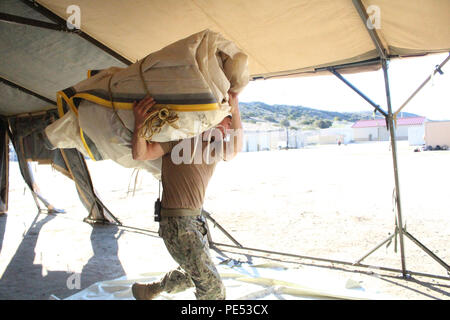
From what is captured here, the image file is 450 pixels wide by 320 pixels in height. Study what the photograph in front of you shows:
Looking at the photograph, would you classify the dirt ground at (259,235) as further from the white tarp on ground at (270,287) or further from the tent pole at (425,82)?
the tent pole at (425,82)

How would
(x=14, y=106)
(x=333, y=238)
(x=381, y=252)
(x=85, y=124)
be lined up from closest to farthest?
(x=85, y=124) < (x=381, y=252) < (x=333, y=238) < (x=14, y=106)

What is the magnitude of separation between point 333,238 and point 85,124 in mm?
4436

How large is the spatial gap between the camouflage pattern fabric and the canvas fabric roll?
523mm

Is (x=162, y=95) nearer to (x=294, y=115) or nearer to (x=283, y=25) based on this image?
(x=283, y=25)

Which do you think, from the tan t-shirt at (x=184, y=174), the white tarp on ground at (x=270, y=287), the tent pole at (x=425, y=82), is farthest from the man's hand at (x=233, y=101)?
the tent pole at (x=425, y=82)

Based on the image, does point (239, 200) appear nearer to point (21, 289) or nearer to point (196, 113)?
point (21, 289)

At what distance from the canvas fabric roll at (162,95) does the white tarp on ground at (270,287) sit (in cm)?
186

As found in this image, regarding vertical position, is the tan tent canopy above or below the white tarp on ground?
above

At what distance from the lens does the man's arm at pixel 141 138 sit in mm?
1761

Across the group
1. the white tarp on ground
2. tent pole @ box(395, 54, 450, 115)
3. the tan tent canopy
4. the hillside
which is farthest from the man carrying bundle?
the hillside

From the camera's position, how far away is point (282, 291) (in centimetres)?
326

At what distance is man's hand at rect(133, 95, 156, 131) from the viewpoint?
1753 mm

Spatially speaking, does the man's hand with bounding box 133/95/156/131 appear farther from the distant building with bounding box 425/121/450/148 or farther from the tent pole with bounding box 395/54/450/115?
the distant building with bounding box 425/121/450/148
